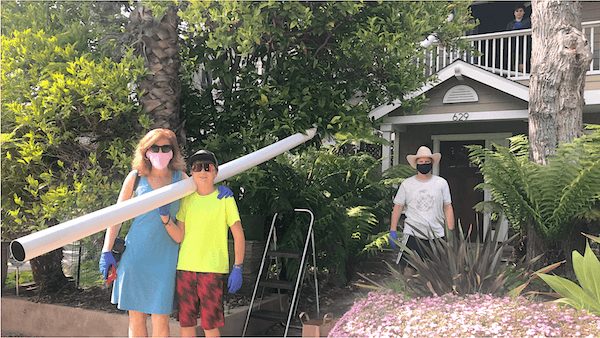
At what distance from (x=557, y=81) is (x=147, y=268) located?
Answer: 483 centimetres

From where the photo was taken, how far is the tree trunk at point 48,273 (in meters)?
6.40

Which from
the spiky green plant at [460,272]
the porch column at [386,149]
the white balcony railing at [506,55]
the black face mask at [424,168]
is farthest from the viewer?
the porch column at [386,149]

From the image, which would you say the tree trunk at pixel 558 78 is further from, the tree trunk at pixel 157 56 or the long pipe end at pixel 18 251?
the long pipe end at pixel 18 251

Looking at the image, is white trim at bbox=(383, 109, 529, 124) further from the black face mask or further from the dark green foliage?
the black face mask

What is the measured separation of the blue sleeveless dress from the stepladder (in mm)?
1730

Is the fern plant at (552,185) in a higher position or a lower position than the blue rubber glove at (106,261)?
higher

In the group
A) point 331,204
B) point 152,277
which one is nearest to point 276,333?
point 331,204

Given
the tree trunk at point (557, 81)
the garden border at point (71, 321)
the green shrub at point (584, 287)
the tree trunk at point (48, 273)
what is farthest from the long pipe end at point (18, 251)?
the tree trunk at point (557, 81)

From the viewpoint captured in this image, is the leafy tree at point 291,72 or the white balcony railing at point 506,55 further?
the white balcony railing at point 506,55

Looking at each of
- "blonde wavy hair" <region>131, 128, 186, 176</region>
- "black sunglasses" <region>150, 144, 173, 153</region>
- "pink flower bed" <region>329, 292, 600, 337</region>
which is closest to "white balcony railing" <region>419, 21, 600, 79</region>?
"pink flower bed" <region>329, 292, 600, 337</region>

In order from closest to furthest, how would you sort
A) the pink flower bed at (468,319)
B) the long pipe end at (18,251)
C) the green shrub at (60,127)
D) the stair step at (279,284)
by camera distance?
1. the long pipe end at (18,251)
2. the pink flower bed at (468,319)
3. the green shrub at (60,127)
4. the stair step at (279,284)

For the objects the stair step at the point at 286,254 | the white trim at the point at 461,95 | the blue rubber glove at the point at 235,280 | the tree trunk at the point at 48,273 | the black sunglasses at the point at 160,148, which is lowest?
the tree trunk at the point at 48,273

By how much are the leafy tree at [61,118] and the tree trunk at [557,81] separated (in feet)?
14.0

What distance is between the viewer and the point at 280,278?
6.39m
